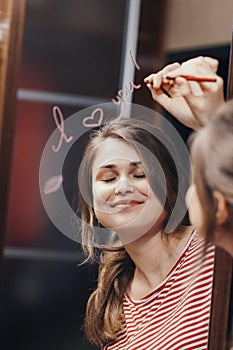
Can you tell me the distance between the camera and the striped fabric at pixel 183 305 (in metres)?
1.58

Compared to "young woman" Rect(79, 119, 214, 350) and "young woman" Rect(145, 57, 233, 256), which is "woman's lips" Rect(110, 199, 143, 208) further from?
"young woman" Rect(145, 57, 233, 256)

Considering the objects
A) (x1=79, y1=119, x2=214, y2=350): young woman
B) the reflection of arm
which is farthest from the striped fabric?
the reflection of arm

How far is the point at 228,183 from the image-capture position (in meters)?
1.12

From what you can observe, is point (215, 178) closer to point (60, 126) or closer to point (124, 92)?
point (124, 92)

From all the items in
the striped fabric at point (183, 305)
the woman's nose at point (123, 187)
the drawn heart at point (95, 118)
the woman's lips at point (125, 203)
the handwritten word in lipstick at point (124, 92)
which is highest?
the handwritten word in lipstick at point (124, 92)

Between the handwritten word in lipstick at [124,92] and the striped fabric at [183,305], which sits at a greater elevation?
the handwritten word in lipstick at [124,92]

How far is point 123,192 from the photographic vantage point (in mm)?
1627

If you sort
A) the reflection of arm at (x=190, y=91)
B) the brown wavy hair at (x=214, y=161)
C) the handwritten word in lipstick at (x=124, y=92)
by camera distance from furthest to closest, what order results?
the handwritten word in lipstick at (x=124, y=92), the reflection of arm at (x=190, y=91), the brown wavy hair at (x=214, y=161)

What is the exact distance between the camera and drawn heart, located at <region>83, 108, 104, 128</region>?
1.73 metres

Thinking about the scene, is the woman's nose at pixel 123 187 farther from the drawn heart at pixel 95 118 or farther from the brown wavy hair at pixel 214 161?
the brown wavy hair at pixel 214 161

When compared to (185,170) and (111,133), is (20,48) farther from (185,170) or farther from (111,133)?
(185,170)

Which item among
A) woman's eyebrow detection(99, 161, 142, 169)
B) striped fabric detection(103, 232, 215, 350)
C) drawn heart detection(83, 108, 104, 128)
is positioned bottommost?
striped fabric detection(103, 232, 215, 350)

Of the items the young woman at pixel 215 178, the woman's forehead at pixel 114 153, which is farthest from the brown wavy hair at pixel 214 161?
the woman's forehead at pixel 114 153

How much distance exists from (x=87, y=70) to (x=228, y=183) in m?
0.97
